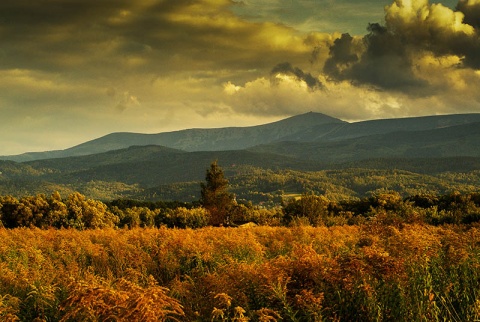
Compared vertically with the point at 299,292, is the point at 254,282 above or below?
above

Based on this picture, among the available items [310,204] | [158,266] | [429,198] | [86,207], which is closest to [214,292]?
[158,266]

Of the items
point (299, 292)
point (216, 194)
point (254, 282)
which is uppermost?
point (254, 282)

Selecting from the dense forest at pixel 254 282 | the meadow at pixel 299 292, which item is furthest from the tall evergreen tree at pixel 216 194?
the meadow at pixel 299 292

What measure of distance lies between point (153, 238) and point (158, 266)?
3.87m

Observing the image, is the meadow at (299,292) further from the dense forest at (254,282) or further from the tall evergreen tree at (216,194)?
the tall evergreen tree at (216,194)

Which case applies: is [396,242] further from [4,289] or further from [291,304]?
[4,289]

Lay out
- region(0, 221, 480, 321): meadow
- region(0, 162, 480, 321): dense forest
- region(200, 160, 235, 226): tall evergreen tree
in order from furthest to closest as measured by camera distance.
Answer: region(200, 160, 235, 226): tall evergreen tree
region(0, 162, 480, 321): dense forest
region(0, 221, 480, 321): meadow

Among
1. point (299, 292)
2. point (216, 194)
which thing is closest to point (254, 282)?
point (299, 292)

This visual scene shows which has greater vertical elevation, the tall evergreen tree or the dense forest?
the dense forest

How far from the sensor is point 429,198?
59.8 metres

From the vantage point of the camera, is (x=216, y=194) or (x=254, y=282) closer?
(x=254, y=282)

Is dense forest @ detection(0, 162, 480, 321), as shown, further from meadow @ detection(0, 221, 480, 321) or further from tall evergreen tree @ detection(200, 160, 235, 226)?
tall evergreen tree @ detection(200, 160, 235, 226)

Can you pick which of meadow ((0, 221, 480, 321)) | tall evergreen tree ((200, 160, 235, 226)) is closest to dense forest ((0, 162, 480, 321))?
meadow ((0, 221, 480, 321))

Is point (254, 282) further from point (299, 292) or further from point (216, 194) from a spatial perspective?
point (216, 194)
